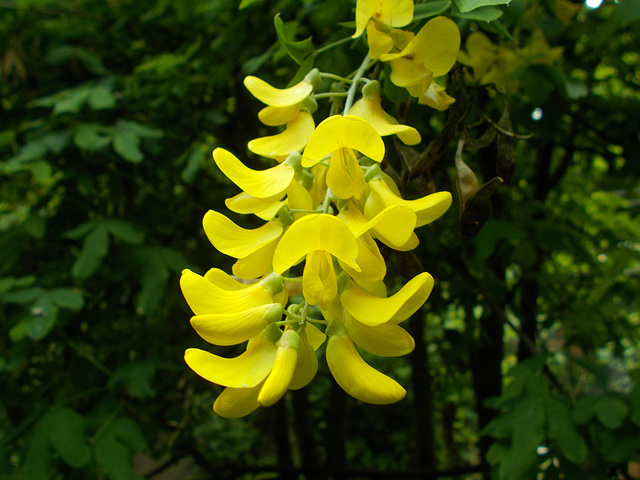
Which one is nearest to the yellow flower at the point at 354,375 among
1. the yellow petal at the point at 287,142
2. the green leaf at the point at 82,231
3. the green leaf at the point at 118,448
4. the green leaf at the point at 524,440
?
the yellow petal at the point at 287,142

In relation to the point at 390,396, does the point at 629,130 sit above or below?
below

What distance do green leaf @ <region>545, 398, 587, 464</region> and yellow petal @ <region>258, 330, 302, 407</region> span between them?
3.17ft

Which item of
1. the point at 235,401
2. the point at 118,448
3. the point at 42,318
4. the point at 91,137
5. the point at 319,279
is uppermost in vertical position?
the point at 319,279

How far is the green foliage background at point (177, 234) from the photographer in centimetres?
128

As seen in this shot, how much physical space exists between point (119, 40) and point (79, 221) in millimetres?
776

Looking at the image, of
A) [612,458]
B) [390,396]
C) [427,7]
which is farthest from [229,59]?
[612,458]

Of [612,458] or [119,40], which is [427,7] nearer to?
[612,458]

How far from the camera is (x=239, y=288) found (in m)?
0.58

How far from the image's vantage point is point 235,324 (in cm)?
50

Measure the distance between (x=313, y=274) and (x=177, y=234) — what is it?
5.20ft

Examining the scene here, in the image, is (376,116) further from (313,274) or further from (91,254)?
(91,254)

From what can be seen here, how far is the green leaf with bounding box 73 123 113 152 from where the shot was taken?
1.47 meters

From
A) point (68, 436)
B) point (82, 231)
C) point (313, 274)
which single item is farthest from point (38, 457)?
point (313, 274)

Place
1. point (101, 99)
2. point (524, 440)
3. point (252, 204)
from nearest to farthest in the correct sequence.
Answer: point (252, 204)
point (524, 440)
point (101, 99)
